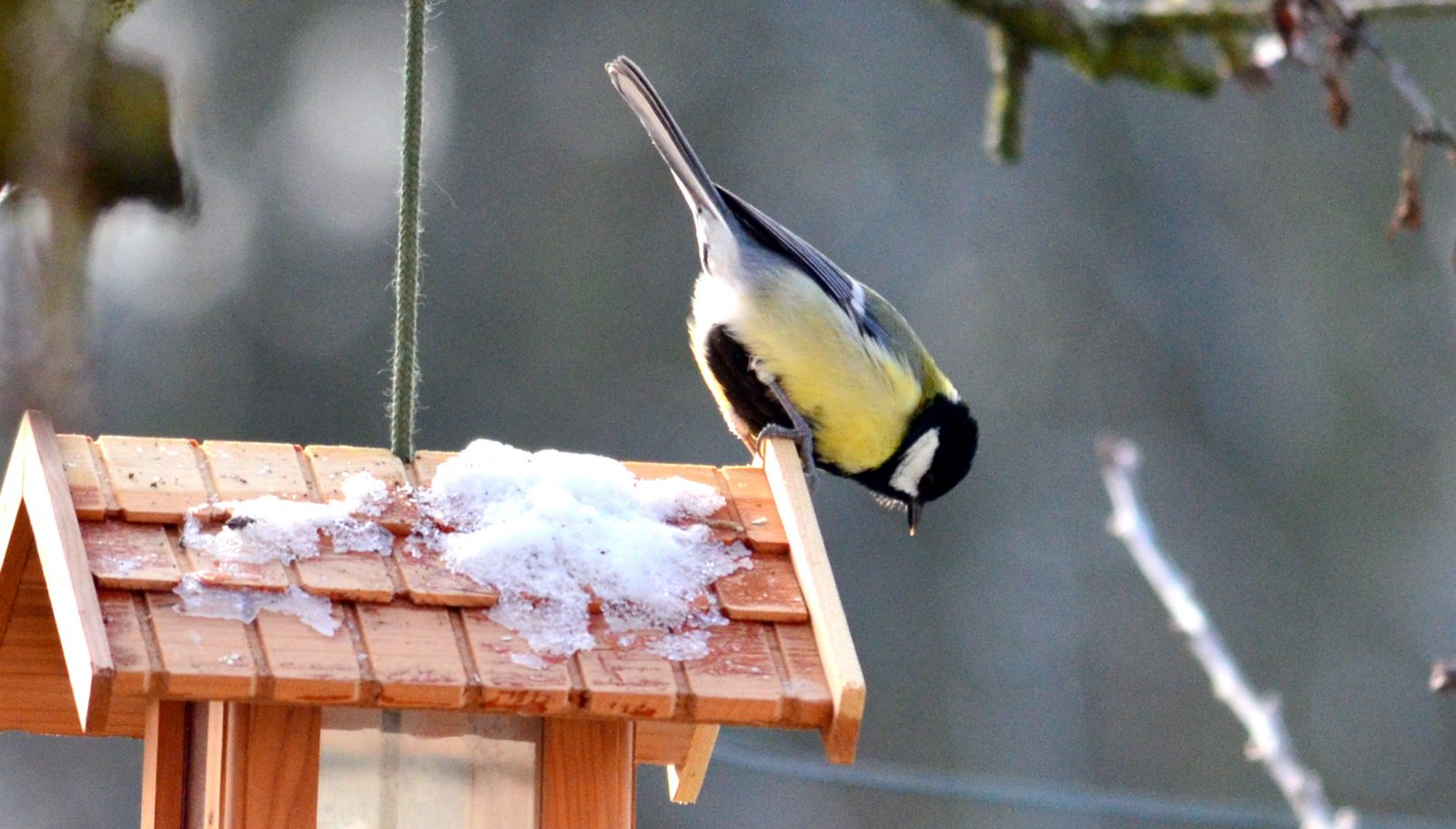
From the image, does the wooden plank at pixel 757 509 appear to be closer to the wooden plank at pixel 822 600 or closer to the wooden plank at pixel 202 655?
the wooden plank at pixel 822 600

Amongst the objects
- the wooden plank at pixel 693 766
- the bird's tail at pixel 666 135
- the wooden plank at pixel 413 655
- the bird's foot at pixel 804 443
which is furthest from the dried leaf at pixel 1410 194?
the wooden plank at pixel 413 655

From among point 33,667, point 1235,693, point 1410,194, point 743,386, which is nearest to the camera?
point 33,667

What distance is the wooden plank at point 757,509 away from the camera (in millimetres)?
1378

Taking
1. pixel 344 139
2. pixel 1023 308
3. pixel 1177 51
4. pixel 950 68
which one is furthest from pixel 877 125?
pixel 1177 51

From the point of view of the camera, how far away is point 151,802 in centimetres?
134

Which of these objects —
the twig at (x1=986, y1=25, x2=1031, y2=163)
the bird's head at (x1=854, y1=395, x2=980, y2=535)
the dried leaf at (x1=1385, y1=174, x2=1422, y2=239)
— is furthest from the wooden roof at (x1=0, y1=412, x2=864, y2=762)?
the twig at (x1=986, y1=25, x2=1031, y2=163)

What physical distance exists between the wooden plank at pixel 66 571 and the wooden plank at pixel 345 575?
149 millimetres

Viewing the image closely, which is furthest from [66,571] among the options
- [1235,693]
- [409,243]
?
[1235,693]

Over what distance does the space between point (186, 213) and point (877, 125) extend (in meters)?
6.29

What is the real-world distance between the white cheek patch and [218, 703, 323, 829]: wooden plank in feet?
4.48

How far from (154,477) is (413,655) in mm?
285

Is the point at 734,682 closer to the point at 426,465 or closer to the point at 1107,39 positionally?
the point at 426,465

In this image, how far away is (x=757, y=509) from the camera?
1.42 meters

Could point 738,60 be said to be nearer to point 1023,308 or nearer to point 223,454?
point 1023,308
